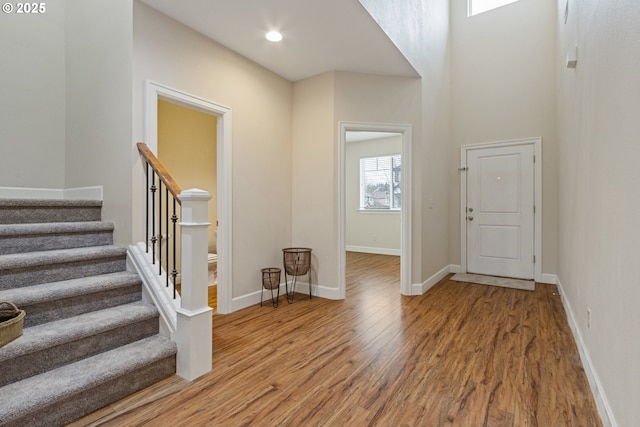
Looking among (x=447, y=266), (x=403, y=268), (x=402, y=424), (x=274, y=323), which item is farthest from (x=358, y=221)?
(x=402, y=424)

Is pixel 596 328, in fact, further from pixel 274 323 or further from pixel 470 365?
pixel 274 323

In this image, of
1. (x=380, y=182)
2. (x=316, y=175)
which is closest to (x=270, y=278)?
(x=316, y=175)

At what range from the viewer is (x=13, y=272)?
1.92m

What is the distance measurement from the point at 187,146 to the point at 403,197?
117 inches

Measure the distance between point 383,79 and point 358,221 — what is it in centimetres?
440

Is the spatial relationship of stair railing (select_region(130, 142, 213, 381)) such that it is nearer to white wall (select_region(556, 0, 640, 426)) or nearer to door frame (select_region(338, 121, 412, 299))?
door frame (select_region(338, 121, 412, 299))

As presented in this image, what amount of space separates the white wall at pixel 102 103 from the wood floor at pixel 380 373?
1230mm

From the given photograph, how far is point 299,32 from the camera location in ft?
9.34

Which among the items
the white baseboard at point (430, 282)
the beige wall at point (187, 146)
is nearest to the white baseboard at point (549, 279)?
the white baseboard at point (430, 282)

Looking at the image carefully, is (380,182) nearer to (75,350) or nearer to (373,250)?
(373,250)

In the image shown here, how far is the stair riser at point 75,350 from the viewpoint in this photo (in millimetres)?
1590

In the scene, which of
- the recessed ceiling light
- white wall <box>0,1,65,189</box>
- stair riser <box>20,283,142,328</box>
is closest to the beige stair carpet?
the recessed ceiling light

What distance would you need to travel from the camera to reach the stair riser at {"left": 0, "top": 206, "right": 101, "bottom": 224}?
2.30 meters

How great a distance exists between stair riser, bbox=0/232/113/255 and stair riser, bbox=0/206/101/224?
239mm
